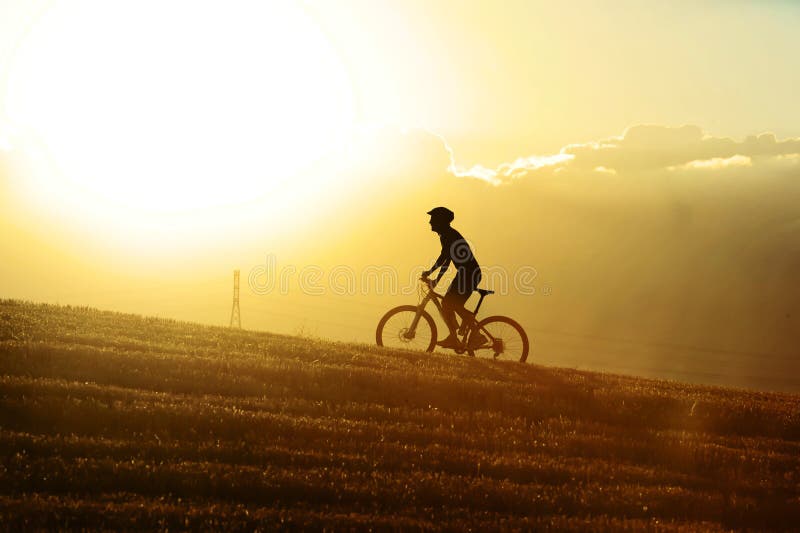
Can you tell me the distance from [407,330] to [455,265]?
1988 millimetres

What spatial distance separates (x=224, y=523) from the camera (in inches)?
377

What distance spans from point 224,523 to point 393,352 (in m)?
9.88

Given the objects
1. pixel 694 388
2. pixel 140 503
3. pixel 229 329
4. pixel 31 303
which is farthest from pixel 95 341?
pixel 694 388

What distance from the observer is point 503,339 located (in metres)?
20.4

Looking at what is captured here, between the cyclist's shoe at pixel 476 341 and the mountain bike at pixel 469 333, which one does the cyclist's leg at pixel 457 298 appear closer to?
the mountain bike at pixel 469 333

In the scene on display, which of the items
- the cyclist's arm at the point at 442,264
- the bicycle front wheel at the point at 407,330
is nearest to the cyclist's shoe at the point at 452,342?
the bicycle front wheel at the point at 407,330

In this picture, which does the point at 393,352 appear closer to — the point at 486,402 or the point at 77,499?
the point at 486,402

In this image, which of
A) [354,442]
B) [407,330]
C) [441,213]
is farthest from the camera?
[407,330]

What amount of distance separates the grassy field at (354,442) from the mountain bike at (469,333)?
3.21 ft

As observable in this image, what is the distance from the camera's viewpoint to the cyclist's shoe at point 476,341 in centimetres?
2011

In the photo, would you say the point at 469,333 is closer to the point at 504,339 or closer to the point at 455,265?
the point at 504,339

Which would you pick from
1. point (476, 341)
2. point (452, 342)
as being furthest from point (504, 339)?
point (452, 342)

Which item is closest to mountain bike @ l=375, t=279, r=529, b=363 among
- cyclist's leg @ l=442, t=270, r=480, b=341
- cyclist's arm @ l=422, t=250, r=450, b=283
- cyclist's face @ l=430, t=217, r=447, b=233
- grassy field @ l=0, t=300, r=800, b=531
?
cyclist's leg @ l=442, t=270, r=480, b=341

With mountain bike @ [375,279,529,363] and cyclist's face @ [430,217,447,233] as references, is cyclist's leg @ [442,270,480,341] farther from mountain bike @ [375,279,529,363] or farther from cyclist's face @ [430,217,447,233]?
cyclist's face @ [430,217,447,233]
